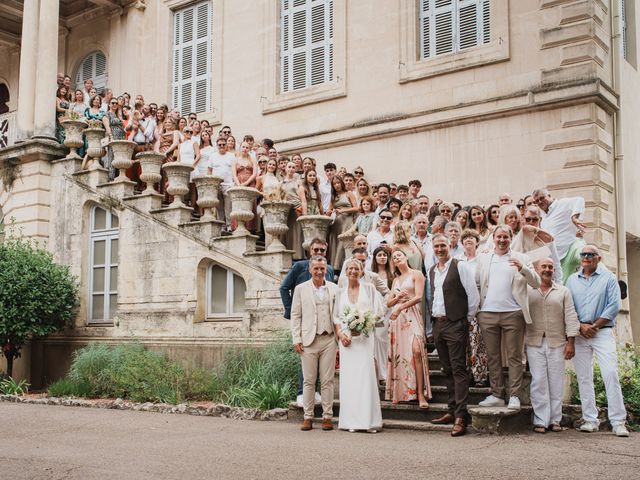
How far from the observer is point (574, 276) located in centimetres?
859

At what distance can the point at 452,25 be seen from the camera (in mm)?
15227

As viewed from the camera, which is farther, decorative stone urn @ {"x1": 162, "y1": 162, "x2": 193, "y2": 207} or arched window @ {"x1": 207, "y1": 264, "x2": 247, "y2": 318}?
decorative stone urn @ {"x1": 162, "y1": 162, "x2": 193, "y2": 207}

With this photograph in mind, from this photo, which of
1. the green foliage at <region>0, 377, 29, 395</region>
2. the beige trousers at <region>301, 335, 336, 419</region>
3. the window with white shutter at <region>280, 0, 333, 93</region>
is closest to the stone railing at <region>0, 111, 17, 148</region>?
the green foliage at <region>0, 377, 29, 395</region>

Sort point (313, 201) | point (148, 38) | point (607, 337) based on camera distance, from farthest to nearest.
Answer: point (148, 38), point (313, 201), point (607, 337)

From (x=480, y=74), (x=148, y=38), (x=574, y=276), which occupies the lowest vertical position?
(x=574, y=276)

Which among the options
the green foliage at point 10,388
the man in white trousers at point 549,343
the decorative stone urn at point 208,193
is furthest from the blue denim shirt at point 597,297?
the green foliage at point 10,388

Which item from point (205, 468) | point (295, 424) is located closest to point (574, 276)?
point (295, 424)

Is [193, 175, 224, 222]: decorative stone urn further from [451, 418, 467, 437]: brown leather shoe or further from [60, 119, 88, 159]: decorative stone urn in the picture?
[451, 418, 467, 437]: brown leather shoe

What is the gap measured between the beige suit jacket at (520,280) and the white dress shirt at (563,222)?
1303 millimetres

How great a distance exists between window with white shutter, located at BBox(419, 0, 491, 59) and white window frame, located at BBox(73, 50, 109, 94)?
9017 millimetres

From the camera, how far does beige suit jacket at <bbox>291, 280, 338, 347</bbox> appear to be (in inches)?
343

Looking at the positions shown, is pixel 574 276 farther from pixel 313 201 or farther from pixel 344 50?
pixel 344 50

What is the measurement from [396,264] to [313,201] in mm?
3636

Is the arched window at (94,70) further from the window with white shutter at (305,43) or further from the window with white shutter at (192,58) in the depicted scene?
the window with white shutter at (305,43)
